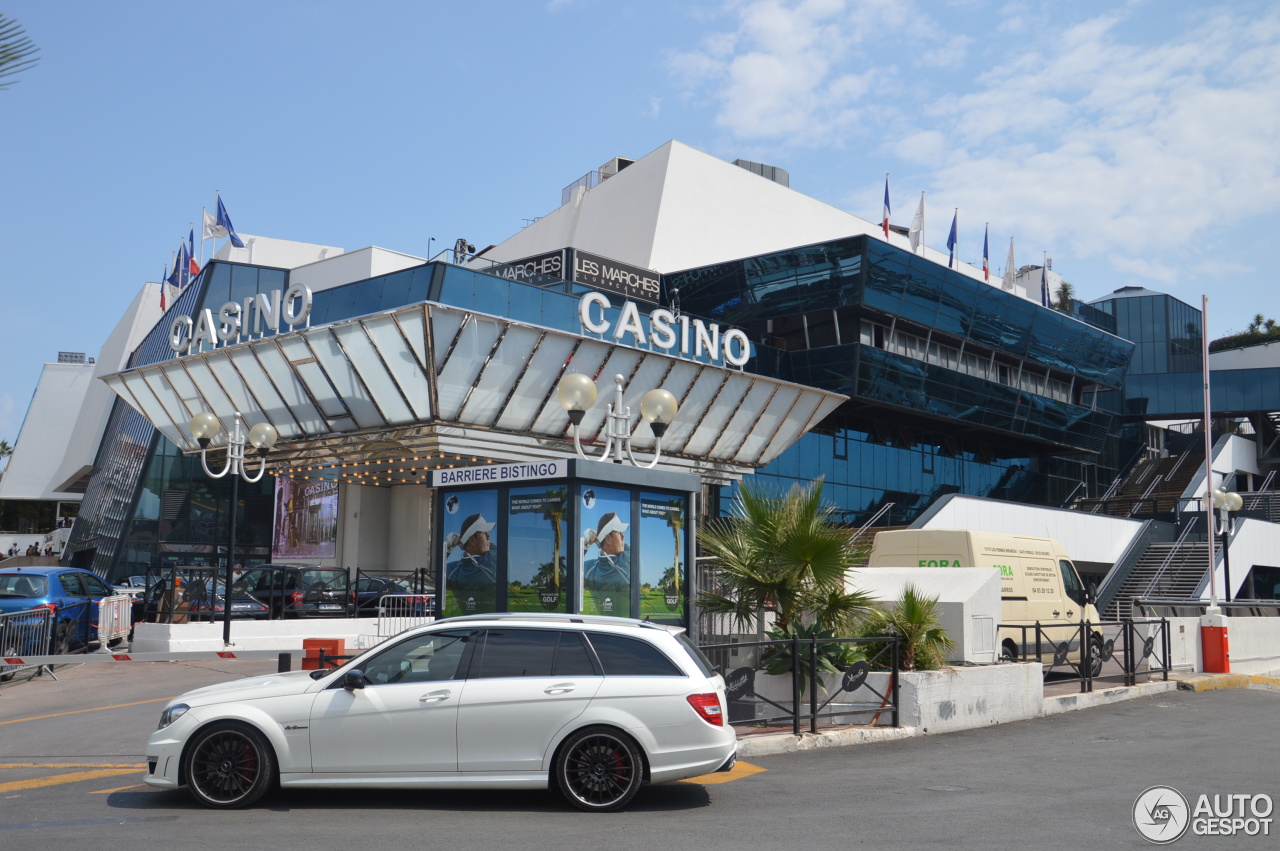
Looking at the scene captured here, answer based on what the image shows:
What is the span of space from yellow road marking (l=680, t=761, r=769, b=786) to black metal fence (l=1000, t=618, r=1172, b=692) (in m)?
7.75

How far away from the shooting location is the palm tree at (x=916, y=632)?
13.7 m

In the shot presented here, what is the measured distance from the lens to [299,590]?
2759 cm

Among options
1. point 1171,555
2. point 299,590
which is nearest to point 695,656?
point 299,590

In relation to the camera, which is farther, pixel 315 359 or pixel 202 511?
pixel 202 511

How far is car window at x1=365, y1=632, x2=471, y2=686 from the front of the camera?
28.5 feet

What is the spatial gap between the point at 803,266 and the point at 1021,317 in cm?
1298

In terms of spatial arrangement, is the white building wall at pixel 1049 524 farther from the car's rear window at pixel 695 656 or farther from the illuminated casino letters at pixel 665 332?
the car's rear window at pixel 695 656

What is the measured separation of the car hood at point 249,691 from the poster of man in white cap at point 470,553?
201 inches

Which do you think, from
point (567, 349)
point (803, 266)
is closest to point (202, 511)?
point (567, 349)

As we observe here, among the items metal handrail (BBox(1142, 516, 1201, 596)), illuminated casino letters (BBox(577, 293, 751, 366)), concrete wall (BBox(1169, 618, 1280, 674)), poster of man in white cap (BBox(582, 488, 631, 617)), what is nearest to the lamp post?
illuminated casino letters (BBox(577, 293, 751, 366))

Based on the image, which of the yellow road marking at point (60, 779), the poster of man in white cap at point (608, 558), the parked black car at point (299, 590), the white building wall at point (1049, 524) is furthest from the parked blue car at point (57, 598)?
the white building wall at point (1049, 524)


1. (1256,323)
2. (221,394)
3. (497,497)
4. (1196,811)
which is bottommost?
(1196,811)

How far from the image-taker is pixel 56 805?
28.7 feet

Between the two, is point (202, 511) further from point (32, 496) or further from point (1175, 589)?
point (32, 496)
